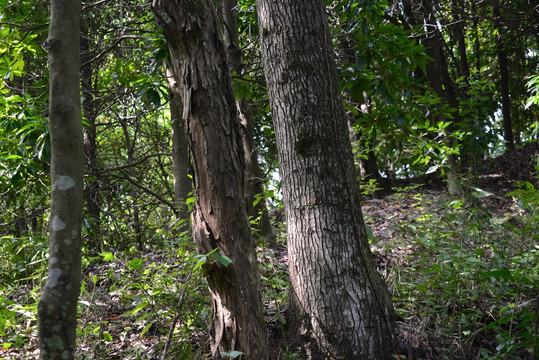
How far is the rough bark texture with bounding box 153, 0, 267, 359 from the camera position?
8.82 feet

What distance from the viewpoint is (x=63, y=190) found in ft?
5.15

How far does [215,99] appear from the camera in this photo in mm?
2713

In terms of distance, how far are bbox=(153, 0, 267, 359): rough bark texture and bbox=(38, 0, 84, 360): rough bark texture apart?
1047 millimetres

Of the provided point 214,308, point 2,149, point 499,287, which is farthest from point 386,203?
point 2,149

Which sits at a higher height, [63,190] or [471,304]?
[63,190]

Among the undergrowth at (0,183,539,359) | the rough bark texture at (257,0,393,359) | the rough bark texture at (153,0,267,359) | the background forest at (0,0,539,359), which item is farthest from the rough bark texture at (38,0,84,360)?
the rough bark texture at (257,0,393,359)

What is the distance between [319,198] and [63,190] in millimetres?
1883

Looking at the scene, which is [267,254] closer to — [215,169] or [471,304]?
[215,169]

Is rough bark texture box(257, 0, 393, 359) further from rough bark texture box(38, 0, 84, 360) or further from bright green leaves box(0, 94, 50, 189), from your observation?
bright green leaves box(0, 94, 50, 189)

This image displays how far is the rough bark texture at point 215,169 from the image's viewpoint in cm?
269

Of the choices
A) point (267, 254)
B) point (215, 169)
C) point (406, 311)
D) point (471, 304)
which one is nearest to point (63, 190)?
point (215, 169)

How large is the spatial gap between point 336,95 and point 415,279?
196cm

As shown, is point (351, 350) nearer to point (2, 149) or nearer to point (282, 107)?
point (282, 107)

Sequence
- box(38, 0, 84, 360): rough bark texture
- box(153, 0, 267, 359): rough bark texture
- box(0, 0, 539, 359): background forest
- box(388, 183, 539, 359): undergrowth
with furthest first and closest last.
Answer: box(0, 0, 539, 359): background forest, box(388, 183, 539, 359): undergrowth, box(153, 0, 267, 359): rough bark texture, box(38, 0, 84, 360): rough bark texture
